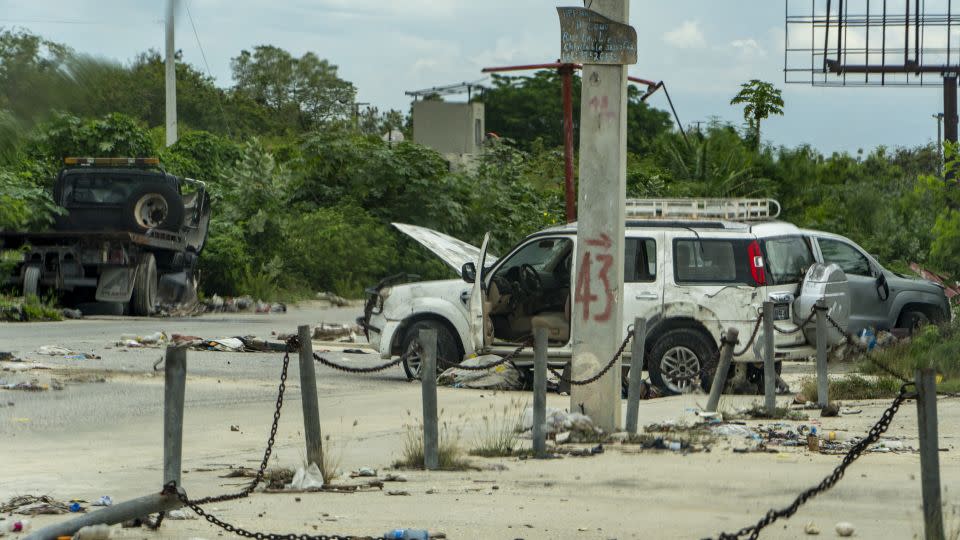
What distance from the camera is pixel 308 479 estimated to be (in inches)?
355

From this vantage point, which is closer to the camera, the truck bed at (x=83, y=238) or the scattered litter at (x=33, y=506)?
the scattered litter at (x=33, y=506)

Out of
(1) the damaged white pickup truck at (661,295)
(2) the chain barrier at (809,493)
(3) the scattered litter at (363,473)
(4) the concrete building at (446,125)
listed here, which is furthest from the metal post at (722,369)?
(4) the concrete building at (446,125)

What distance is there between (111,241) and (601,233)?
50.7 ft

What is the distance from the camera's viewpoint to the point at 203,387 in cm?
1559

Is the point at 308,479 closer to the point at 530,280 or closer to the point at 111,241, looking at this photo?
the point at 530,280

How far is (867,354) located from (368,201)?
80.9 ft

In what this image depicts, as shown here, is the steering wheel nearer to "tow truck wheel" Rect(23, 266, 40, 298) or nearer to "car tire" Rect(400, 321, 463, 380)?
"car tire" Rect(400, 321, 463, 380)

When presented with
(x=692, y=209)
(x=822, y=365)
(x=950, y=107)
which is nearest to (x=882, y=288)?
(x=692, y=209)

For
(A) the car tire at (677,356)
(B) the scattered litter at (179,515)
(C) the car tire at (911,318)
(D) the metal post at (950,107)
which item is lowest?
(B) the scattered litter at (179,515)

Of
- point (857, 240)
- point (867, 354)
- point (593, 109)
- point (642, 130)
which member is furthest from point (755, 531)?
point (642, 130)

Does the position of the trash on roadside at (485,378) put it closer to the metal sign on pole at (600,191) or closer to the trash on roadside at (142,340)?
the metal sign on pole at (600,191)

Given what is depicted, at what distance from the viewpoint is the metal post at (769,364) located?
1328 centimetres

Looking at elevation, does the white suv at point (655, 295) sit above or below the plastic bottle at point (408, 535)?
above

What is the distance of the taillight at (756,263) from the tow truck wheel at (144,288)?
45.7 feet
